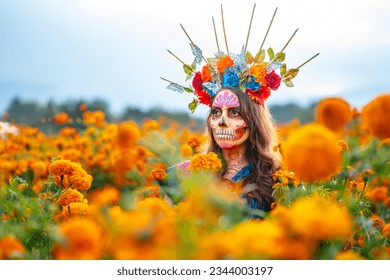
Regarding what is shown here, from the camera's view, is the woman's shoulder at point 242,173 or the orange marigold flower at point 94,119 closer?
the woman's shoulder at point 242,173

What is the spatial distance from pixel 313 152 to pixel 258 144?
1.00 m

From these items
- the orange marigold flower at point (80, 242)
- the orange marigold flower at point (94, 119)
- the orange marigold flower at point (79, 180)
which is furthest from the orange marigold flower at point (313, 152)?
the orange marigold flower at point (94, 119)

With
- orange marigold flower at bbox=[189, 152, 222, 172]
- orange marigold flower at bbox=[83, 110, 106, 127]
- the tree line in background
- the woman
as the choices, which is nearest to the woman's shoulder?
the woman

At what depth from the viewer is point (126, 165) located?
2482 mm

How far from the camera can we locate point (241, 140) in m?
1.67

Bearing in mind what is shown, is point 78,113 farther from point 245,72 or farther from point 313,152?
point 313,152

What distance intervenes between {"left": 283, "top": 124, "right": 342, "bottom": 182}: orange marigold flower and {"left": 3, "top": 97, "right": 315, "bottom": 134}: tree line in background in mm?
2703

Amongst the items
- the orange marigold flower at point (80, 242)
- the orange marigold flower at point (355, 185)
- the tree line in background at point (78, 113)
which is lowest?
the tree line in background at point (78, 113)

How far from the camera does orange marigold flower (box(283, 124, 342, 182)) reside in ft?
2.28

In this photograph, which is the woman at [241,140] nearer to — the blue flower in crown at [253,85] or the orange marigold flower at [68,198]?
the blue flower in crown at [253,85]

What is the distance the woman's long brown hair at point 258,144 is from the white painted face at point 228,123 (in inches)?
0.7

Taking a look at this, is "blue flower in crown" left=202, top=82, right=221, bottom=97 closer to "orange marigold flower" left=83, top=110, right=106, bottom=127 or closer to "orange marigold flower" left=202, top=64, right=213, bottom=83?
"orange marigold flower" left=202, top=64, right=213, bottom=83

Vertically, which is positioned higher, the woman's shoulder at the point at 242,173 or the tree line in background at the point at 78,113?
the woman's shoulder at the point at 242,173

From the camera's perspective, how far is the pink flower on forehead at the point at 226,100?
1641 millimetres
